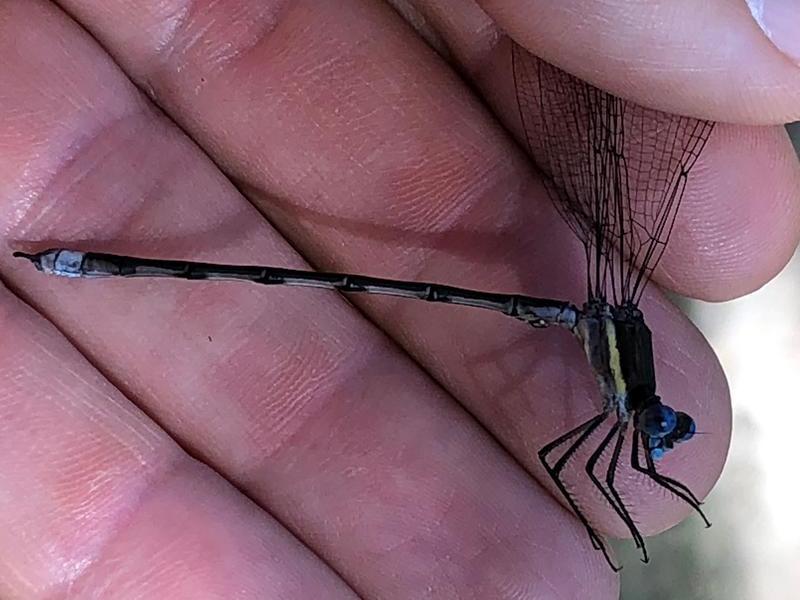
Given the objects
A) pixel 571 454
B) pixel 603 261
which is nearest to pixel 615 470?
pixel 571 454

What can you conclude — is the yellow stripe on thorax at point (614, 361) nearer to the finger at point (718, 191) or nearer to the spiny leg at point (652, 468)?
the spiny leg at point (652, 468)

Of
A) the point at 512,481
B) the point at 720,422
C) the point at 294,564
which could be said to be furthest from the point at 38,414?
the point at 720,422

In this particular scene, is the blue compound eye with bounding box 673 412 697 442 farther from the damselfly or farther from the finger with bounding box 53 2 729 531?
the finger with bounding box 53 2 729 531

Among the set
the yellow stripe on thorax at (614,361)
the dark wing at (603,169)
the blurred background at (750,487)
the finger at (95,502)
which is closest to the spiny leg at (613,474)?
the yellow stripe on thorax at (614,361)

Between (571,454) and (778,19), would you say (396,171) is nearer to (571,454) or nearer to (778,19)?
(571,454)

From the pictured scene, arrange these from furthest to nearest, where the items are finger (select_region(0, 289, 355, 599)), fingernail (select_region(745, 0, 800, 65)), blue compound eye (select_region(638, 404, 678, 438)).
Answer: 1. blue compound eye (select_region(638, 404, 678, 438))
2. finger (select_region(0, 289, 355, 599))
3. fingernail (select_region(745, 0, 800, 65))

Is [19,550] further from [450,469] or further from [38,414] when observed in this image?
[450,469]

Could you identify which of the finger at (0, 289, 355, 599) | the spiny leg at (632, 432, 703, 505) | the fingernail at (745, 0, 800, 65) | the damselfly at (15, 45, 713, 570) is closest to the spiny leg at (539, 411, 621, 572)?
the damselfly at (15, 45, 713, 570)
